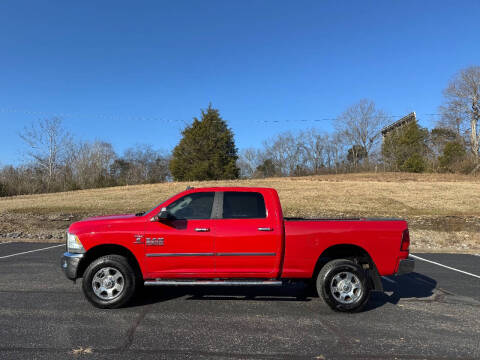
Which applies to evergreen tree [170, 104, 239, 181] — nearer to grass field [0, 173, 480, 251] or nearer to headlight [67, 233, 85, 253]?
grass field [0, 173, 480, 251]

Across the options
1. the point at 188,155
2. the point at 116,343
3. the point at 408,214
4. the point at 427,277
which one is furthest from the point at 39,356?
the point at 188,155

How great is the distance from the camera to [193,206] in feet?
17.7

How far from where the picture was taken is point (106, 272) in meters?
5.16

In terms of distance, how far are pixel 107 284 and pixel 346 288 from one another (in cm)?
366

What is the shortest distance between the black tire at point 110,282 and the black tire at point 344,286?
2902 millimetres

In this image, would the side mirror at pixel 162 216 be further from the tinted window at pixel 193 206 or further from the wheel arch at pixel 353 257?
the wheel arch at pixel 353 257

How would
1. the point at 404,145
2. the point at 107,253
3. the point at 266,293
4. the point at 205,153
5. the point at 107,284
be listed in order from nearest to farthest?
the point at 107,284 → the point at 107,253 → the point at 266,293 → the point at 205,153 → the point at 404,145

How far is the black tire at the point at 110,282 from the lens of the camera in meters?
5.07

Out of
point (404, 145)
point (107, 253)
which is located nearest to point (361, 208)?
point (107, 253)

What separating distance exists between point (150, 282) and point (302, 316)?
2.32 meters

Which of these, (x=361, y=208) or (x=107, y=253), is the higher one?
(x=107, y=253)

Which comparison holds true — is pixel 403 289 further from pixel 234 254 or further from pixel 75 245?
pixel 75 245

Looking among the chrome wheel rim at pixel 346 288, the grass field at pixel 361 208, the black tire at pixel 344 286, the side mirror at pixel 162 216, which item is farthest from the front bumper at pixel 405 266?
the grass field at pixel 361 208

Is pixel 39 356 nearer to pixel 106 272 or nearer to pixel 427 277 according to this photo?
pixel 106 272
